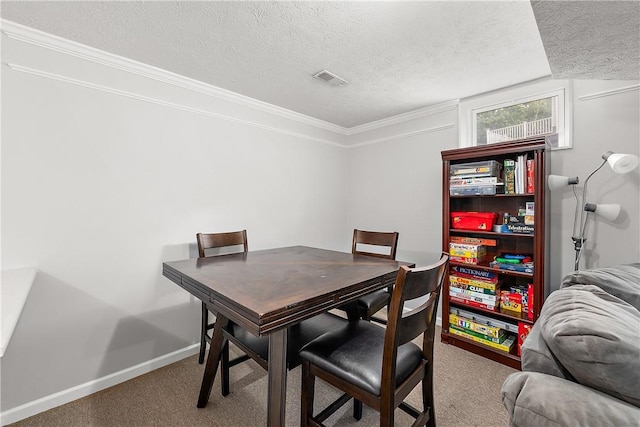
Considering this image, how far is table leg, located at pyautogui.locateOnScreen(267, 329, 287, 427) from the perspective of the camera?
44.4 inches

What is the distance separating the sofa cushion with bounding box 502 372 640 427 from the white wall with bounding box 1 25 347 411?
2318 mm

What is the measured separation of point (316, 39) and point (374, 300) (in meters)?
1.84

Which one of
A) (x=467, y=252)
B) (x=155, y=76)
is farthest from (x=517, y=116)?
(x=155, y=76)

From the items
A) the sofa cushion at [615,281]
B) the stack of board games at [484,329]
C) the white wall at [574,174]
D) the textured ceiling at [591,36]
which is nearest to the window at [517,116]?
the white wall at [574,174]

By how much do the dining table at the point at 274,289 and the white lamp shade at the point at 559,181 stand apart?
1.40 m

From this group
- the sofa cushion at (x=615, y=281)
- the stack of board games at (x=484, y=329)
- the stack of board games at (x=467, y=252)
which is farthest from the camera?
the stack of board games at (x=467, y=252)

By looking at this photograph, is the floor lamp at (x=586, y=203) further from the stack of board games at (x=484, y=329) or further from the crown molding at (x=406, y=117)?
the crown molding at (x=406, y=117)

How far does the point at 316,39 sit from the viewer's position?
1798 mm

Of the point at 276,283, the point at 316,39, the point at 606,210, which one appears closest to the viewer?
the point at 276,283

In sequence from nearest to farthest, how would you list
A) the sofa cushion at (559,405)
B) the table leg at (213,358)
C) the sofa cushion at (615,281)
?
the sofa cushion at (559,405)
the sofa cushion at (615,281)
the table leg at (213,358)

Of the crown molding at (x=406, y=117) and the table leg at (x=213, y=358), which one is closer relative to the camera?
the table leg at (x=213, y=358)

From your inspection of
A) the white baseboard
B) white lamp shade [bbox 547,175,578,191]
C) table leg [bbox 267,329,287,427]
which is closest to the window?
white lamp shade [bbox 547,175,578,191]

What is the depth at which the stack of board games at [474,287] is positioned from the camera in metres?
2.32

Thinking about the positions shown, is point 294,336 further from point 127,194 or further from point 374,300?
point 127,194
